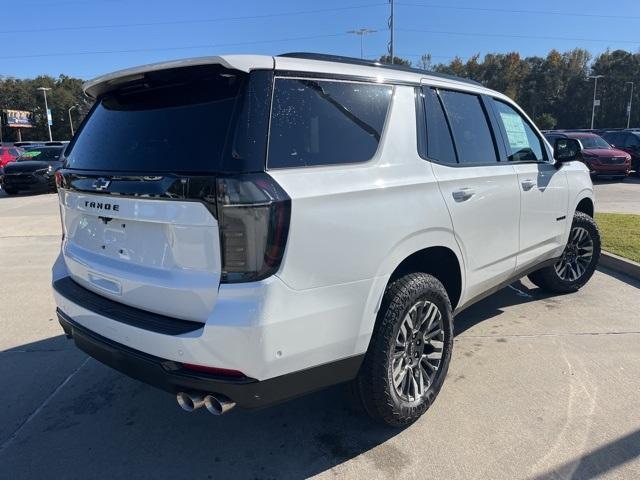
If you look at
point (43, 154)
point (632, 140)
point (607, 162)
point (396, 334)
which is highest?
point (632, 140)

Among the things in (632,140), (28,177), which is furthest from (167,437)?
(632,140)

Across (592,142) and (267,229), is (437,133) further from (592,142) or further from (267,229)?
(592,142)

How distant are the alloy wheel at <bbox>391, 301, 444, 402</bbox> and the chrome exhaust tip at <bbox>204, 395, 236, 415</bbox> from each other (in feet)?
2.99

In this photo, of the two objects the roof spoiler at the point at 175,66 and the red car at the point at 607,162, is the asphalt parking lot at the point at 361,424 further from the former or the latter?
the red car at the point at 607,162

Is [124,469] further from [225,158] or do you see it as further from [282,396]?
[225,158]

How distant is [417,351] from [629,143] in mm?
20553

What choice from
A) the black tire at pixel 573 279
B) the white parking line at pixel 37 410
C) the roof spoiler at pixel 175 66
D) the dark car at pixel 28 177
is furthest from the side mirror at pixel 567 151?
the dark car at pixel 28 177

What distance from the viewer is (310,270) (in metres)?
2.17

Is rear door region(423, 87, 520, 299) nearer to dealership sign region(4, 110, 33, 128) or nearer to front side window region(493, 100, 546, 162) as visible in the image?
front side window region(493, 100, 546, 162)

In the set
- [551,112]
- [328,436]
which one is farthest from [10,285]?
[551,112]

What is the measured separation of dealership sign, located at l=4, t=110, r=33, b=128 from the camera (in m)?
71.6

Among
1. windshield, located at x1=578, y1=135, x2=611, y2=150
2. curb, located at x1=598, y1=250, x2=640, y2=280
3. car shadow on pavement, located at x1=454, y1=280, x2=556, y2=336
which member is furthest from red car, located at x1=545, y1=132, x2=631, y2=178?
car shadow on pavement, located at x1=454, y1=280, x2=556, y2=336

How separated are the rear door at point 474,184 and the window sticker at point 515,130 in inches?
12.4

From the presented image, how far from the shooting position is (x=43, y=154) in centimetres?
1961
